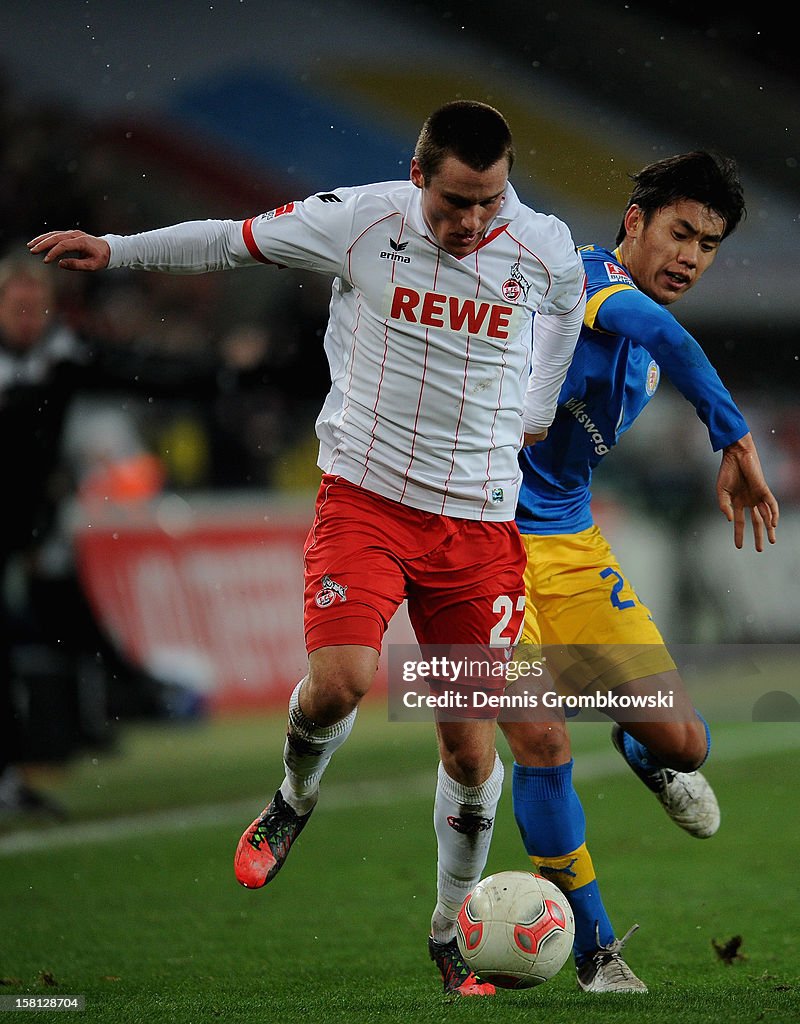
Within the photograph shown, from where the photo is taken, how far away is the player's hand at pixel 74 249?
11.1 ft

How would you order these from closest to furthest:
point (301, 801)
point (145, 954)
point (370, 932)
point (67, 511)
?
point (301, 801)
point (145, 954)
point (370, 932)
point (67, 511)

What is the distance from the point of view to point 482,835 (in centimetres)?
387

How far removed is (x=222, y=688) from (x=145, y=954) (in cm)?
493

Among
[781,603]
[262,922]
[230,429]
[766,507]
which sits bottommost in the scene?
[781,603]

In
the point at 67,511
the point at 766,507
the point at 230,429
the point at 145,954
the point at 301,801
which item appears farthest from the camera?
the point at 230,429

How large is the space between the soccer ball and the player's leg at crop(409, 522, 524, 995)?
28cm

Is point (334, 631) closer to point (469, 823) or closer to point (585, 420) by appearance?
point (469, 823)

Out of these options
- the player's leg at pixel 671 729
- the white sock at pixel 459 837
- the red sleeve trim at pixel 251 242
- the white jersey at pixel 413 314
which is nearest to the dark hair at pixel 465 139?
the white jersey at pixel 413 314

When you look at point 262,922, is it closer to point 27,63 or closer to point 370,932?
point 370,932

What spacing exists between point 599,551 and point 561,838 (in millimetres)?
857

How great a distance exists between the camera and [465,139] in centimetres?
334

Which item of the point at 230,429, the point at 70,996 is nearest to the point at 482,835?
the point at 70,996

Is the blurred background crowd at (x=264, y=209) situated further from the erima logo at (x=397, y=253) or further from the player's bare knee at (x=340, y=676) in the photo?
the player's bare knee at (x=340, y=676)

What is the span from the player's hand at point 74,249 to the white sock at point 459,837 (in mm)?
1642
